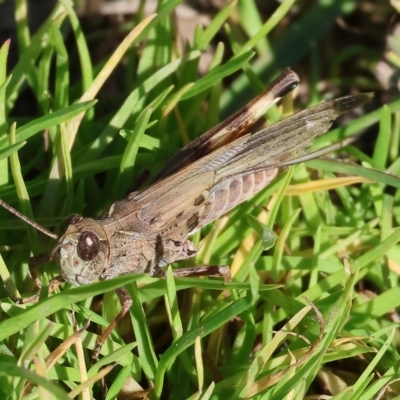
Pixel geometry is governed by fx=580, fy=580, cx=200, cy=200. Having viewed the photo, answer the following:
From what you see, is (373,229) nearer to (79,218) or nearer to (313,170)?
(313,170)

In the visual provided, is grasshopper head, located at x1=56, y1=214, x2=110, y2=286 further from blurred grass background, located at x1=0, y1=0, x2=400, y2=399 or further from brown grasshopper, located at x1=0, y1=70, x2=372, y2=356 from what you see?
blurred grass background, located at x1=0, y1=0, x2=400, y2=399

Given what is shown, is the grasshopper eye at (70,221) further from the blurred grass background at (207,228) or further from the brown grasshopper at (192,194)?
the blurred grass background at (207,228)

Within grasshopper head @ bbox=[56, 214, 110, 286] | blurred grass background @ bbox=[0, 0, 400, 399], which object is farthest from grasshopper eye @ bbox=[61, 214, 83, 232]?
blurred grass background @ bbox=[0, 0, 400, 399]

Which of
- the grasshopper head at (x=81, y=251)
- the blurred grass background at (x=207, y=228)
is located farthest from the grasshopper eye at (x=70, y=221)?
the blurred grass background at (x=207, y=228)

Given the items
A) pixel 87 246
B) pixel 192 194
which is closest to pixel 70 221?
pixel 87 246

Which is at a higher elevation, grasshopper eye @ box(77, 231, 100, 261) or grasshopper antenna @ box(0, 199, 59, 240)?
grasshopper antenna @ box(0, 199, 59, 240)

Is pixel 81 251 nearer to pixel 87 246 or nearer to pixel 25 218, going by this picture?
pixel 87 246

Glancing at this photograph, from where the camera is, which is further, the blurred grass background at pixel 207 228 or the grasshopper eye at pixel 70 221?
the grasshopper eye at pixel 70 221
